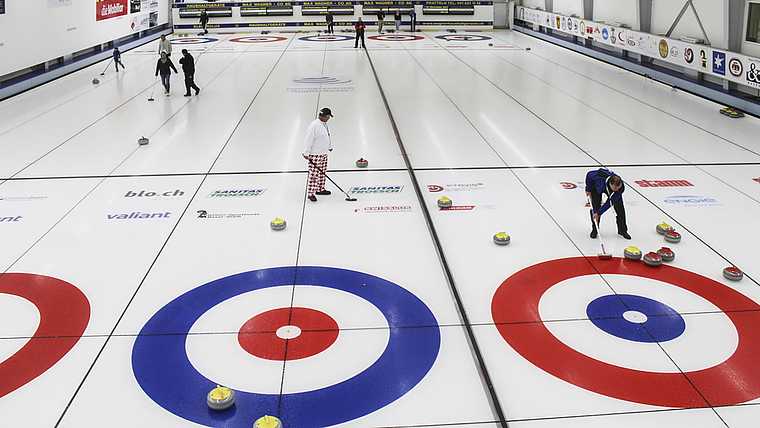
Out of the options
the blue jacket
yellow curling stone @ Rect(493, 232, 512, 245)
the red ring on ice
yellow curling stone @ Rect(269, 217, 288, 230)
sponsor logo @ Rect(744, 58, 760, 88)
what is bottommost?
the red ring on ice

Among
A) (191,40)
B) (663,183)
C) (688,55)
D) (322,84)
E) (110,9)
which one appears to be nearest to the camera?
(663,183)

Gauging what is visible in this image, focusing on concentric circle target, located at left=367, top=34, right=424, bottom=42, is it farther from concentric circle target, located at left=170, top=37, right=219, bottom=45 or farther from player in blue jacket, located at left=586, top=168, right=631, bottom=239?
player in blue jacket, located at left=586, top=168, right=631, bottom=239

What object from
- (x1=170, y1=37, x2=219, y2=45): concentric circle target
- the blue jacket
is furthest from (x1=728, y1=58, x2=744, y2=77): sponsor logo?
(x1=170, y1=37, x2=219, y2=45): concentric circle target

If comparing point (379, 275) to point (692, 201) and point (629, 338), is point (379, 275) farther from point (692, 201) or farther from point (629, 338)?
point (692, 201)

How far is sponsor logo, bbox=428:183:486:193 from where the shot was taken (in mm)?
10281

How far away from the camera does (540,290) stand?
22.8 feet

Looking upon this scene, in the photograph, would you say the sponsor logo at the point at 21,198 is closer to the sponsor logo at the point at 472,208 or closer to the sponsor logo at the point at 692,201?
the sponsor logo at the point at 472,208

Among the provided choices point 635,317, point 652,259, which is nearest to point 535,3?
point 652,259

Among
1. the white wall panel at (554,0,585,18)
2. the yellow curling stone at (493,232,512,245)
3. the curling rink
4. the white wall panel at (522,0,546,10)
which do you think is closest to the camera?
the curling rink

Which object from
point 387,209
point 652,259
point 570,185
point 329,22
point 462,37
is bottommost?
point 652,259

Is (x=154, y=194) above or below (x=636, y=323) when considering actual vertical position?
Result: above

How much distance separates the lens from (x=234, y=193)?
10.1 metres

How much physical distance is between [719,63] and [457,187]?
11.4 metres

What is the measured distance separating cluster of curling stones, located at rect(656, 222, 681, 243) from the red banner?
26.2 metres
